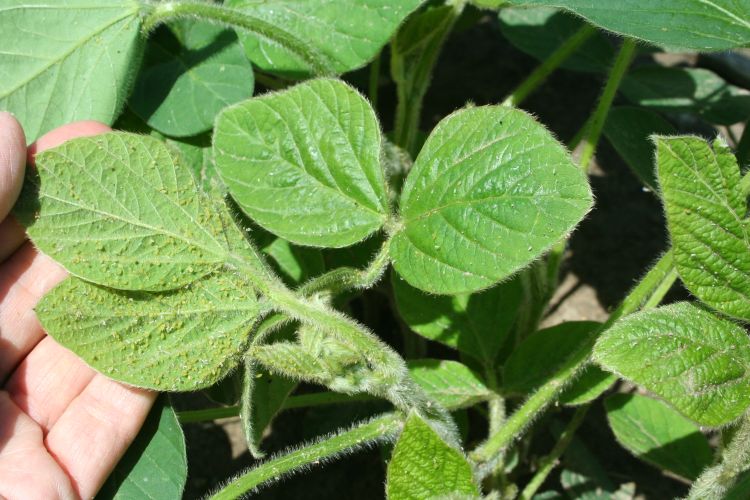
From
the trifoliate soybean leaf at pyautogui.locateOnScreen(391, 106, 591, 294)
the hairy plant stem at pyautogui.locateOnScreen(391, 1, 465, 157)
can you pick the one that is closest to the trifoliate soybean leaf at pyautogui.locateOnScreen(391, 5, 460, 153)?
the hairy plant stem at pyautogui.locateOnScreen(391, 1, 465, 157)

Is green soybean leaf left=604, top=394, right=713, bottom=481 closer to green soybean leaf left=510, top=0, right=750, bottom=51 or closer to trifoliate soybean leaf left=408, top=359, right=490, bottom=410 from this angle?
trifoliate soybean leaf left=408, top=359, right=490, bottom=410

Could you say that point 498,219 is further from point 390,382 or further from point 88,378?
point 88,378

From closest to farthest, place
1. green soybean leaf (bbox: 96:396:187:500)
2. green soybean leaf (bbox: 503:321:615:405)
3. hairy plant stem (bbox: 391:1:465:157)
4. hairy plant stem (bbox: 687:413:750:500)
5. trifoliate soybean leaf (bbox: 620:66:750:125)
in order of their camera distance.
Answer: hairy plant stem (bbox: 687:413:750:500) < green soybean leaf (bbox: 96:396:187:500) < green soybean leaf (bbox: 503:321:615:405) < hairy plant stem (bbox: 391:1:465:157) < trifoliate soybean leaf (bbox: 620:66:750:125)

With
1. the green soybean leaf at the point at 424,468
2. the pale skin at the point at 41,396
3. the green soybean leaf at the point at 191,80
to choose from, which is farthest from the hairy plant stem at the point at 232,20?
the green soybean leaf at the point at 424,468

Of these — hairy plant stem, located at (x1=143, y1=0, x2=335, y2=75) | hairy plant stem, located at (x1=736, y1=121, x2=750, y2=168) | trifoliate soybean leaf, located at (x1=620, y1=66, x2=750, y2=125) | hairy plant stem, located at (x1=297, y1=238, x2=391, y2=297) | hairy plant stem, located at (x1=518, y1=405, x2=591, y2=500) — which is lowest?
hairy plant stem, located at (x1=518, y1=405, x2=591, y2=500)

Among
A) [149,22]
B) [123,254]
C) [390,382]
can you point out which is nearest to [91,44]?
[149,22]

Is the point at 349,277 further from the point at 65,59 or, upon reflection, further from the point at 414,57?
the point at 65,59

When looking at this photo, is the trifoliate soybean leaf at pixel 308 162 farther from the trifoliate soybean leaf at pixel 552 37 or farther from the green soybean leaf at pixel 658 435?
the trifoliate soybean leaf at pixel 552 37
